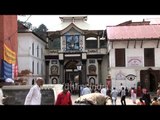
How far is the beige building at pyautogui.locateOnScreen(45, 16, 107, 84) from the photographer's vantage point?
45.8m

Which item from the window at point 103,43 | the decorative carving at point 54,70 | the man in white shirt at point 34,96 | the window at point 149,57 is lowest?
the man in white shirt at point 34,96

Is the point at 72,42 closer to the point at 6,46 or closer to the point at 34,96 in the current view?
the point at 6,46

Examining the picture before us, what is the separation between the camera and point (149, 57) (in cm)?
3791

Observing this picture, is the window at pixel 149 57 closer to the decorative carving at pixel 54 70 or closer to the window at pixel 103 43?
the window at pixel 103 43

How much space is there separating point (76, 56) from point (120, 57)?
30.0 ft

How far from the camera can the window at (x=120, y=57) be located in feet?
123

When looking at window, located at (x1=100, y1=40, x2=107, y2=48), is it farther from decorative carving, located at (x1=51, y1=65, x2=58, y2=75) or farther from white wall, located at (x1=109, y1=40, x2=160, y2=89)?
white wall, located at (x1=109, y1=40, x2=160, y2=89)

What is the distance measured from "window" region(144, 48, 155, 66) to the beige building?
904 cm

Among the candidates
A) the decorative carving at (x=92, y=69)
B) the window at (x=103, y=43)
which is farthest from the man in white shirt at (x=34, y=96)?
the window at (x=103, y=43)

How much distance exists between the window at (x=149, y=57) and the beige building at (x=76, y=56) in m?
9.04

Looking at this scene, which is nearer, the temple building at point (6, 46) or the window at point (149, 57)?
the temple building at point (6, 46)
